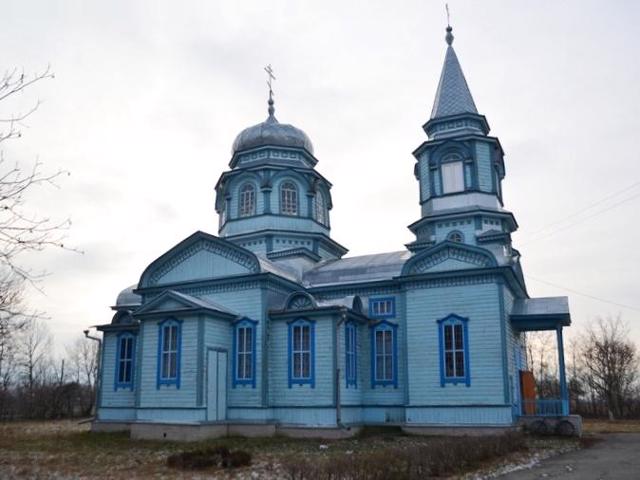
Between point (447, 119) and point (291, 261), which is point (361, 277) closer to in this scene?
point (291, 261)

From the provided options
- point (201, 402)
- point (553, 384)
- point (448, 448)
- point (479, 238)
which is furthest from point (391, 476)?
point (553, 384)

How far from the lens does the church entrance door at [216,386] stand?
19.1 metres

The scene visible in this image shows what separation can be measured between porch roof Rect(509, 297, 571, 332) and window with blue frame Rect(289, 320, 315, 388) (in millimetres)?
6801

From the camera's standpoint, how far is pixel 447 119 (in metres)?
24.8

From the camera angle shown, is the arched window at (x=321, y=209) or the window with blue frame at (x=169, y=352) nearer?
the window with blue frame at (x=169, y=352)

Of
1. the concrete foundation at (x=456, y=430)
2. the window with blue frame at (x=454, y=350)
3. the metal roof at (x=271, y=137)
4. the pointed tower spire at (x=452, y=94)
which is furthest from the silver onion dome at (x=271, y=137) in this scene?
the concrete foundation at (x=456, y=430)

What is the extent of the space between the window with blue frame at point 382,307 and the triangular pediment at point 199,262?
4238 mm

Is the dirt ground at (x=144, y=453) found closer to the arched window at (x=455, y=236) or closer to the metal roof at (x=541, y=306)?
the metal roof at (x=541, y=306)

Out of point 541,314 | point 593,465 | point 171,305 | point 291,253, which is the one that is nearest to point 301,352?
point 171,305

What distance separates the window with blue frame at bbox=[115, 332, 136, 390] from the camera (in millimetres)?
22625

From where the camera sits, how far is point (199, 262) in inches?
877

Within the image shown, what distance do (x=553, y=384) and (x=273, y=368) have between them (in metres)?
38.9

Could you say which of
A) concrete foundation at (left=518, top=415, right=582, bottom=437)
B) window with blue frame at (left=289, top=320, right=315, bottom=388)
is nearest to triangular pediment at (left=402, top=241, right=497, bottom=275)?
window with blue frame at (left=289, top=320, right=315, bottom=388)

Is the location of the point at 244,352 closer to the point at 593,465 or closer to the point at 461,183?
the point at 461,183
